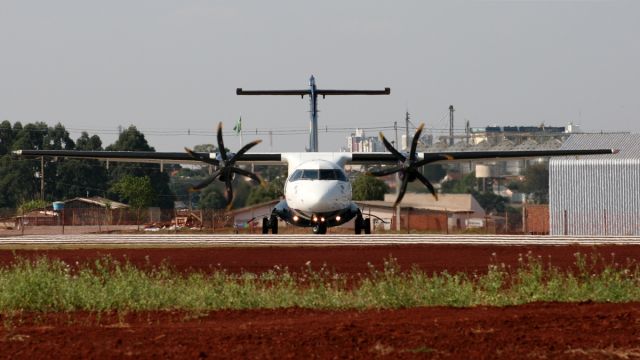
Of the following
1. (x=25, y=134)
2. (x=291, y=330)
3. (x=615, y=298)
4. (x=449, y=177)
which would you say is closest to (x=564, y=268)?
(x=615, y=298)

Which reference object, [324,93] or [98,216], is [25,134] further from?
[324,93]

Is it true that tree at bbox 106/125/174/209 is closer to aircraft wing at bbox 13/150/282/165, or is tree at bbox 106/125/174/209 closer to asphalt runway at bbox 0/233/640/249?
aircraft wing at bbox 13/150/282/165

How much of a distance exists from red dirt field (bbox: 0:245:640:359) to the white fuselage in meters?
24.5

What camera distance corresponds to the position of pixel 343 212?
143ft

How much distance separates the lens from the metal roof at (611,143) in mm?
63534

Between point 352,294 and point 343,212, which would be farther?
point 343,212

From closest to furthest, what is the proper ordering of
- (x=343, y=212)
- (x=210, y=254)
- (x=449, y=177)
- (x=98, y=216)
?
(x=210, y=254), (x=343, y=212), (x=98, y=216), (x=449, y=177)

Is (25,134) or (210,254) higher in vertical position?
(25,134)

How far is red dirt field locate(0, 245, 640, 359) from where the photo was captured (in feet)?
42.0

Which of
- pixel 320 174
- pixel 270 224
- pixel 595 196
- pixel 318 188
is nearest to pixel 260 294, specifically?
pixel 318 188

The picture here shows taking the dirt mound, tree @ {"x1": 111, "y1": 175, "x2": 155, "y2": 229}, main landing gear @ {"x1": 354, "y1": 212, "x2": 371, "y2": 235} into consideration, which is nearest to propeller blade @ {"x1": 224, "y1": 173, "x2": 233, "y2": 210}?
main landing gear @ {"x1": 354, "y1": 212, "x2": 371, "y2": 235}

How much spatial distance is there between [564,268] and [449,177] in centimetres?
16852

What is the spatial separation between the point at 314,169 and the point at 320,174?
1.33 feet

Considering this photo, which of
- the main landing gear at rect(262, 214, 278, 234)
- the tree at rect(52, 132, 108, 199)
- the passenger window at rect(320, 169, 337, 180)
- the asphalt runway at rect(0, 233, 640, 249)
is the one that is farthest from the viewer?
the tree at rect(52, 132, 108, 199)
